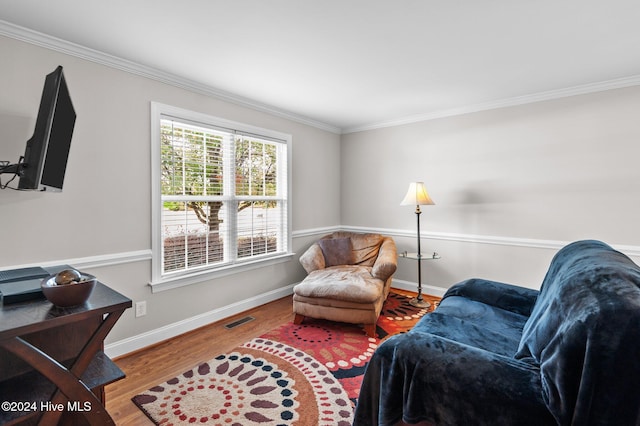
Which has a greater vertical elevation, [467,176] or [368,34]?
[368,34]

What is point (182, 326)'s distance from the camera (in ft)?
9.34

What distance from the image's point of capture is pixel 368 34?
207 cm

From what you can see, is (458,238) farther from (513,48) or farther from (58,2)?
(58,2)

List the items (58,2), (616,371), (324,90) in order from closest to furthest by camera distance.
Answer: (616,371) < (58,2) < (324,90)

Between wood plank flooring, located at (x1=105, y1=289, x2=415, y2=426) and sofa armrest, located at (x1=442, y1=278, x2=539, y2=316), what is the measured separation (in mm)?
1781

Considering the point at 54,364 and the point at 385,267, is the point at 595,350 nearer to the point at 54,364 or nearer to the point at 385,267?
the point at 54,364

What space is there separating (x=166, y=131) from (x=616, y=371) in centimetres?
315

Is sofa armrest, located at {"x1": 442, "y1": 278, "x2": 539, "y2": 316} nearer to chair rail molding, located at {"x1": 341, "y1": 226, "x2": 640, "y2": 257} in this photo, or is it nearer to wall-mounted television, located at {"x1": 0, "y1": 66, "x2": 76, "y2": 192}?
chair rail molding, located at {"x1": 341, "y1": 226, "x2": 640, "y2": 257}

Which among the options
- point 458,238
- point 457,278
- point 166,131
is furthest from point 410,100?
point 166,131

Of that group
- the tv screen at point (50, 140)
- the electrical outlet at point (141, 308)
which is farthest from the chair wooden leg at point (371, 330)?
the tv screen at point (50, 140)

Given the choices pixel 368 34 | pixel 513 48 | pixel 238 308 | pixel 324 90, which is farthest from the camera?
pixel 238 308

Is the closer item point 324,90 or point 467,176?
point 324,90

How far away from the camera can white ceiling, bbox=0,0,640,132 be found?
1.80 meters

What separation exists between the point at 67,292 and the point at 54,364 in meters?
0.27
